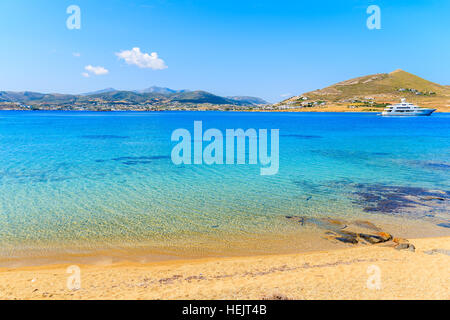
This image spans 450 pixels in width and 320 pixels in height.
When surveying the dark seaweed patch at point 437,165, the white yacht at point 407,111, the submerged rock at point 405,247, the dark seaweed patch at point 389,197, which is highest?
the white yacht at point 407,111

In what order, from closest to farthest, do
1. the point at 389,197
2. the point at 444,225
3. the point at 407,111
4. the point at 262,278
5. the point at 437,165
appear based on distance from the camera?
the point at 262,278
the point at 444,225
the point at 389,197
the point at 437,165
the point at 407,111

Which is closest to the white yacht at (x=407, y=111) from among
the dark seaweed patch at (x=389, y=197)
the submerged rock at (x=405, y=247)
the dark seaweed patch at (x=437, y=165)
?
the dark seaweed patch at (x=437, y=165)

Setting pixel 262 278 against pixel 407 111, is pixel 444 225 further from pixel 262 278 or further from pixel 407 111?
pixel 407 111

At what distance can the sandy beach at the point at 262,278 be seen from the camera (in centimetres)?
952

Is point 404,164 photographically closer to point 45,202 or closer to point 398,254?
point 398,254

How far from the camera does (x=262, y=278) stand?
1076cm

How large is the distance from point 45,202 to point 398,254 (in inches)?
847

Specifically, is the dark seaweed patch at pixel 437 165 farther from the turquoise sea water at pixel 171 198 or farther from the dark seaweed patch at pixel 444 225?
the dark seaweed patch at pixel 444 225

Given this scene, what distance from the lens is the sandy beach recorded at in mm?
9516

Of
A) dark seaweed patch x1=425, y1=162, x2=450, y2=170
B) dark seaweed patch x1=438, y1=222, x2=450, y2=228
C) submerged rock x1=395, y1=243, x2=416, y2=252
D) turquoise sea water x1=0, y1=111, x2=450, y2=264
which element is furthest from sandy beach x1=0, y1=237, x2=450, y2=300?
dark seaweed patch x1=425, y1=162, x2=450, y2=170

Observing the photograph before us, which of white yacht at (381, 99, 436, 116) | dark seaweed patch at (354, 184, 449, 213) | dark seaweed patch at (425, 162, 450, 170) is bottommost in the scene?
dark seaweed patch at (354, 184, 449, 213)

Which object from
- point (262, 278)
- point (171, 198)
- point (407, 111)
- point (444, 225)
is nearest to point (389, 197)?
point (444, 225)

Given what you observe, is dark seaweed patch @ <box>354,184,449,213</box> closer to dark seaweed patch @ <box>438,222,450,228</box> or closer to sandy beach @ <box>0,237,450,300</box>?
dark seaweed patch @ <box>438,222,450,228</box>
